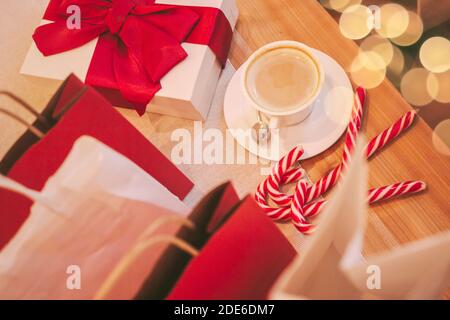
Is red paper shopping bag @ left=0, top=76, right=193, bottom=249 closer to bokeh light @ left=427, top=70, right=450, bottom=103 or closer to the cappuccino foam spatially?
the cappuccino foam

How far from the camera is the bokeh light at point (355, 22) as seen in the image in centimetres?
81

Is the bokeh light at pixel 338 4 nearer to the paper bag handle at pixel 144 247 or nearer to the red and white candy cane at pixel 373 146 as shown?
the red and white candy cane at pixel 373 146

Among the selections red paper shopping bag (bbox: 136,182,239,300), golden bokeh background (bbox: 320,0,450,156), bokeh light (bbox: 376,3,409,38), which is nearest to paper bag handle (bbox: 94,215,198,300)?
red paper shopping bag (bbox: 136,182,239,300)

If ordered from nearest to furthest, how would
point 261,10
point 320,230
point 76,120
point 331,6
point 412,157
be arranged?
point 320,230
point 76,120
point 412,157
point 261,10
point 331,6

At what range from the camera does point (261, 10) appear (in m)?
0.85

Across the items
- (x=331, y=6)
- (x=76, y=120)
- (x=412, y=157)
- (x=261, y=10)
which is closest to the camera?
(x=76, y=120)

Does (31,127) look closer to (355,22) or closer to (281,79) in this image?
(281,79)

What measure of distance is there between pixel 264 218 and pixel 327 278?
140mm

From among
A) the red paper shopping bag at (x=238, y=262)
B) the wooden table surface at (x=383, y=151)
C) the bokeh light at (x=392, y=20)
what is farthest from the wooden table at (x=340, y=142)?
the red paper shopping bag at (x=238, y=262)

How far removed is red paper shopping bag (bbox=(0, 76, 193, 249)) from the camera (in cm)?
51

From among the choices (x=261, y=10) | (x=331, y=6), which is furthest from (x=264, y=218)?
(x=331, y=6)

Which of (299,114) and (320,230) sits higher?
(320,230)

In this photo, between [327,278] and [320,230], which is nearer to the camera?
[320,230]
